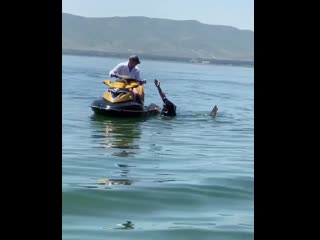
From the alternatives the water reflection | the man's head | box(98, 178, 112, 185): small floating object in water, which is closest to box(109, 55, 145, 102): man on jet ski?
the man's head

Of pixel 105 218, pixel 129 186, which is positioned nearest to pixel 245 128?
pixel 129 186

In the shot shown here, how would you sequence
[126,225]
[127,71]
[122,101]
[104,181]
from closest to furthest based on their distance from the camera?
[126,225] → [104,181] → [127,71] → [122,101]

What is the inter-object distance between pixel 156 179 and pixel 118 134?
6.15 metres

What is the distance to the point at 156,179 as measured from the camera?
32.3 feet

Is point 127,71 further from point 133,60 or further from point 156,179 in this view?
point 156,179

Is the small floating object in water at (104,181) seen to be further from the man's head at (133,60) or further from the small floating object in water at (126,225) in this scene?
the man's head at (133,60)

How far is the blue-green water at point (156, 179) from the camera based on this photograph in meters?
6.80

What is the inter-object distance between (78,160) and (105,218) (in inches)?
180

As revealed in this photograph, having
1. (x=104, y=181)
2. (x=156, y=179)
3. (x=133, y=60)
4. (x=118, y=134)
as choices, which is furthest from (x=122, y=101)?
(x=104, y=181)

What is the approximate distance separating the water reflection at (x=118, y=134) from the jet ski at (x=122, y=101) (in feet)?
0.67

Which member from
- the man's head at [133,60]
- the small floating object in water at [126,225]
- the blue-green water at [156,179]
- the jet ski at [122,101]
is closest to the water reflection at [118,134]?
the blue-green water at [156,179]
